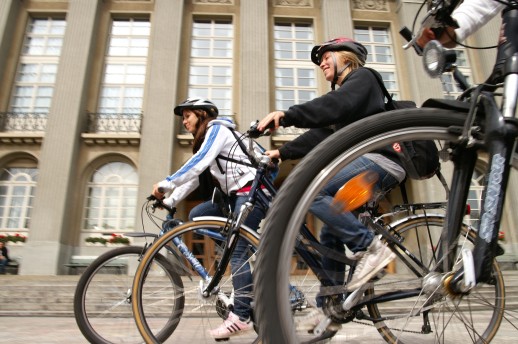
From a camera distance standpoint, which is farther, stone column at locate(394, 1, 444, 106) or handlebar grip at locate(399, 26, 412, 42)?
stone column at locate(394, 1, 444, 106)

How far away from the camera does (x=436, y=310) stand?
3.97 feet

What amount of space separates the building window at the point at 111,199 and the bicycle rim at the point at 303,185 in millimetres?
13017

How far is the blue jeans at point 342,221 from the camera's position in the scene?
1.10 meters

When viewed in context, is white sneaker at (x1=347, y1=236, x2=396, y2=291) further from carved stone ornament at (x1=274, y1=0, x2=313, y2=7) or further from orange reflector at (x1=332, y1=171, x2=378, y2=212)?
carved stone ornament at (x1=274, y1=0, x2=313, y2=7)

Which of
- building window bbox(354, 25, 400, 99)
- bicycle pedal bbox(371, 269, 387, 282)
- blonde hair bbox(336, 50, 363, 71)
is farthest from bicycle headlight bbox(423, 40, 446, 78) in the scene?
building window bbox(354, 25, 400, 99)

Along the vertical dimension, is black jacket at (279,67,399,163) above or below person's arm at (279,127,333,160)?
below

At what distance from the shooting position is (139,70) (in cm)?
1502

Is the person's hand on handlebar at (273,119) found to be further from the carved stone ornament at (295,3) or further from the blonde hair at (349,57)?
the carved stone ornament at (295,3)

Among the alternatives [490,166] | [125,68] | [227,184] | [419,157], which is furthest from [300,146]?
[125,68]

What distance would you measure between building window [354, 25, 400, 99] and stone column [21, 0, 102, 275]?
1078 centimetres

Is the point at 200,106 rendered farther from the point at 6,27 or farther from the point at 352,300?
the point at 6,27

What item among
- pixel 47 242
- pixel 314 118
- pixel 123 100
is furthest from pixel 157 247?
pixel 123 100

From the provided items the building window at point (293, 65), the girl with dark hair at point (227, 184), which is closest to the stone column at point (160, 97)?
the building window at point (293, 65)

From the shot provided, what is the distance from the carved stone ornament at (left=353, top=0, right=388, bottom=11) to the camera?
15844 millimetres
